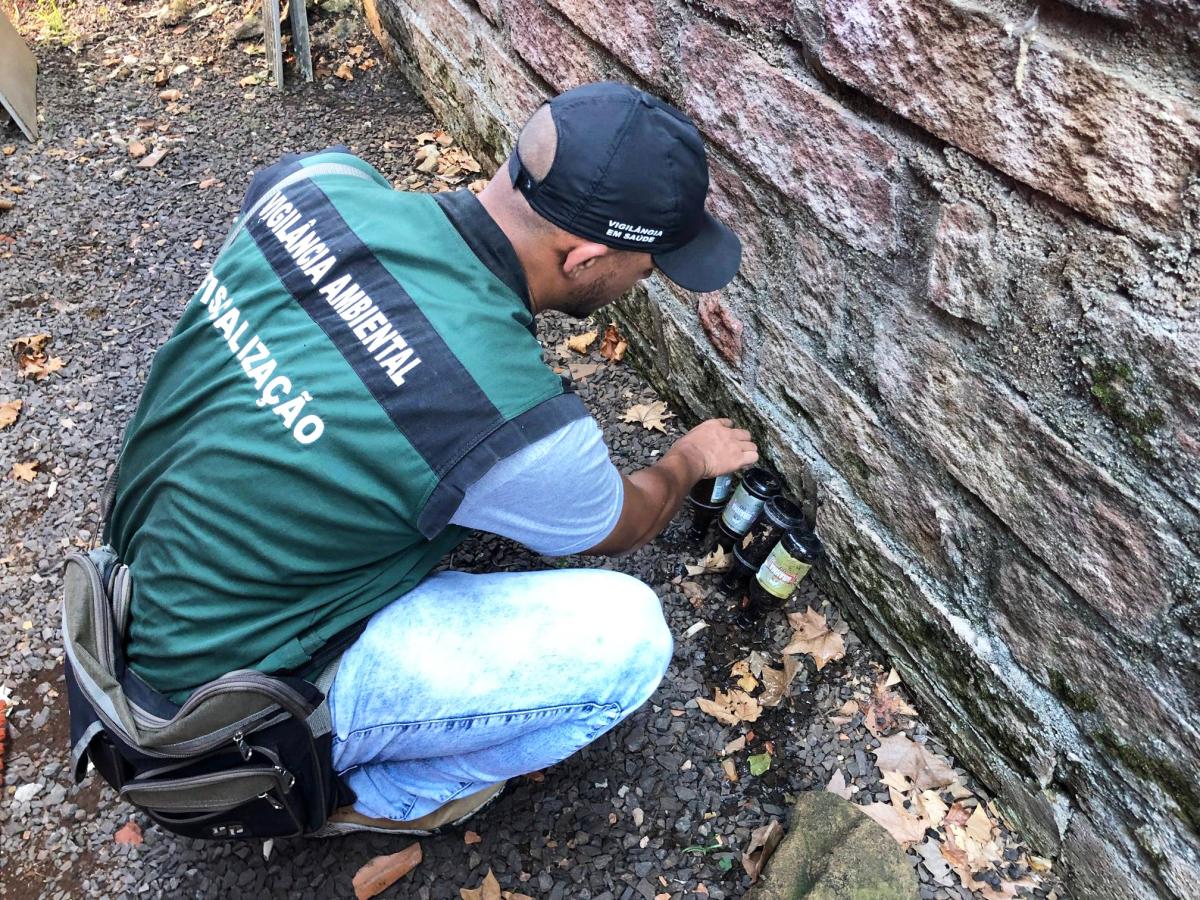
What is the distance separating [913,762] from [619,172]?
189cm

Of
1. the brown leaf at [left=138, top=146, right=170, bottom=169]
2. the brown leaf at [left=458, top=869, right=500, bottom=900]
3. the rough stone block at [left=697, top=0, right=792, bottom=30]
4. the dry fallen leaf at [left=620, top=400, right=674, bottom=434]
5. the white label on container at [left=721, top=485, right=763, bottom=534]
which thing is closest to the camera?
the rough stone block at [left=697, top=0, right=792, bottom=30]

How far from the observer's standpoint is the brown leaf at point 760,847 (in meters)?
2.49

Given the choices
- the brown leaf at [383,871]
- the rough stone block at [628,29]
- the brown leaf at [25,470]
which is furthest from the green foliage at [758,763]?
the brown leaf at [25,470]

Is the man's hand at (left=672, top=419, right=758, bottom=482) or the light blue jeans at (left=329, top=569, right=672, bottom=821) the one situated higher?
the man's hand at (left=672, top=419, right=758, bottom=482)

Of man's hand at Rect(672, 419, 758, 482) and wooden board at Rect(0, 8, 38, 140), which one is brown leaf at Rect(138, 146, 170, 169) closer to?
wooden board at Rect(0, 8, 38, 140)

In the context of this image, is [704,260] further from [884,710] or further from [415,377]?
[884,710]

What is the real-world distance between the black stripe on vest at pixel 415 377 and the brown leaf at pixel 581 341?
2.04 metres

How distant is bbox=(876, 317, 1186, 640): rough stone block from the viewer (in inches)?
73.0

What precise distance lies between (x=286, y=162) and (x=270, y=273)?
0.51 m

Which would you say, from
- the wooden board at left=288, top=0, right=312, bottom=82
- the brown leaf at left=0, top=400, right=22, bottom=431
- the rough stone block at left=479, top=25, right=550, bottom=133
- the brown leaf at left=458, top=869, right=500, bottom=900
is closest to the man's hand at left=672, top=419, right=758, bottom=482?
the brown leaf at left=458, top=869, right=500, bottom=900

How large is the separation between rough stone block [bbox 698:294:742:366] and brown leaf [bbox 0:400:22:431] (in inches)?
118

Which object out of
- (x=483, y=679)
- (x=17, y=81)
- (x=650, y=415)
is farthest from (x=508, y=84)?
(x=17, y=81)

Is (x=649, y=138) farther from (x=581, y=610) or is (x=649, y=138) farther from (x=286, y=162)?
(x=581, y=610)

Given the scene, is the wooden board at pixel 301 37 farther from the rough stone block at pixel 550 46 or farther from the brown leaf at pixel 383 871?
the brown leaf at pixel 383 871
